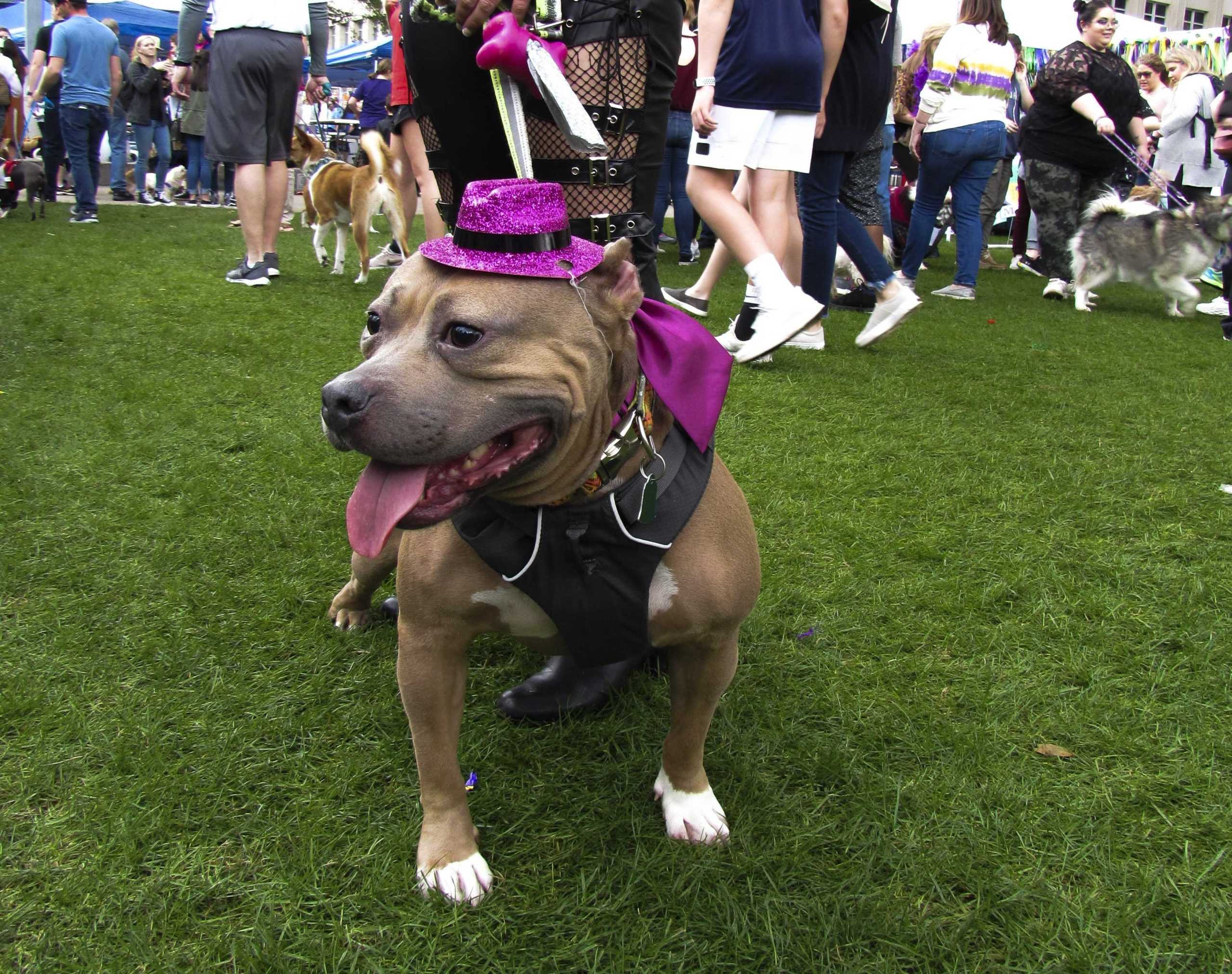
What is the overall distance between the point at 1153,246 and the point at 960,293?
1.83 metres

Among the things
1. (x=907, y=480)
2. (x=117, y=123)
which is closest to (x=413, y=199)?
(x=907, y=480)

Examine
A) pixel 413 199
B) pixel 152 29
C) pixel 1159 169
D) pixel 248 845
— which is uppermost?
pixel 152 29

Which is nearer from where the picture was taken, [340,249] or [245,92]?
[245,92]

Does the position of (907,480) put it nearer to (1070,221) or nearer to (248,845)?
(248,845)

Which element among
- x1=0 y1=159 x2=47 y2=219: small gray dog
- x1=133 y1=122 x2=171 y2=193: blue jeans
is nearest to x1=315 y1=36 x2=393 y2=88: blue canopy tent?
x1=133 y1=122 x2=171 y2=193: blue jeans

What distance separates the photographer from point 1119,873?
1912 millimetres

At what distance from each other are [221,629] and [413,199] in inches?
251

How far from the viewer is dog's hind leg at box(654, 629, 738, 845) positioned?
1.95 metres

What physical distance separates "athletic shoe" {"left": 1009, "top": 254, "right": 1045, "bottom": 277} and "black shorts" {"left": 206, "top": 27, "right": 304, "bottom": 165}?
28.3 ft

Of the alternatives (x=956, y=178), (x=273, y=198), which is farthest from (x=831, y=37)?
(x=273, y=198)

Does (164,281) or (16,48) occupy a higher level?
(16,48)

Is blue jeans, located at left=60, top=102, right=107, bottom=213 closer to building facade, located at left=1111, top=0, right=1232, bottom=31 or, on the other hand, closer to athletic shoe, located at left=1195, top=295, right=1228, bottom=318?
athletic shoe, located at left=1195, top=295, right=1228, bottom=318

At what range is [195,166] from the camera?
629 inches

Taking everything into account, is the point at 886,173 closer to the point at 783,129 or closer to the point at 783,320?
the point at 783,129
